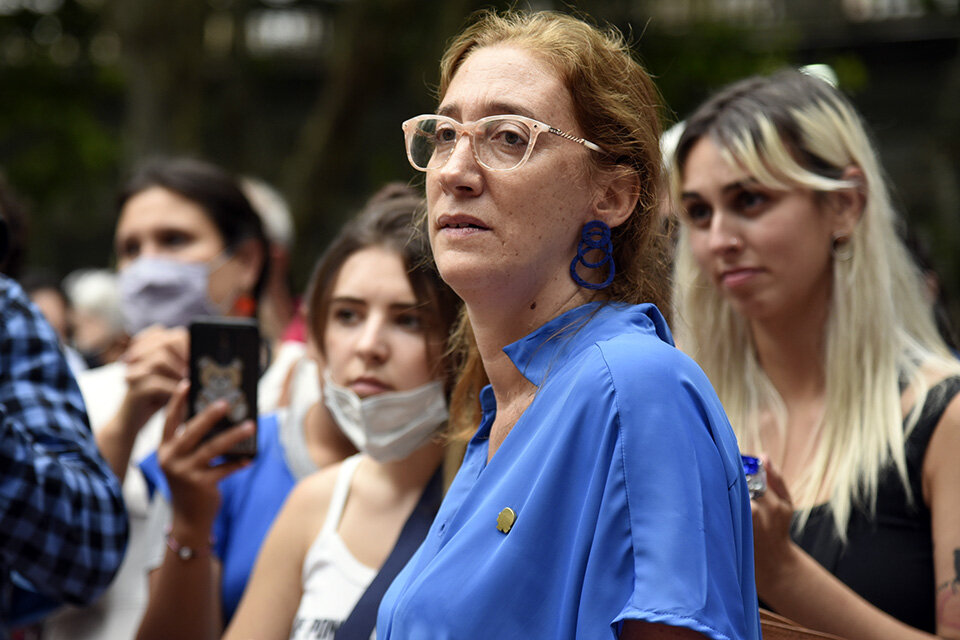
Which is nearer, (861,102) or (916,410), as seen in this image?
(916,410)

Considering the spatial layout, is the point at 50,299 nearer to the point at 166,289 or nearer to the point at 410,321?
the point at 166,289

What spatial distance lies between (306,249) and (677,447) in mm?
9377

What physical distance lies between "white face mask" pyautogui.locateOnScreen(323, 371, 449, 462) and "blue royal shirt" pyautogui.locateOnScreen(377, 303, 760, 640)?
3.88 feet

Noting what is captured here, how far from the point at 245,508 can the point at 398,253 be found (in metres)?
0.98

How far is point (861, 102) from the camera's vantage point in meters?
16.3

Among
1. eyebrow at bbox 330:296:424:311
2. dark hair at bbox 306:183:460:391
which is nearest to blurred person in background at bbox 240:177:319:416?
dark hair at bbox 306:183:460:391

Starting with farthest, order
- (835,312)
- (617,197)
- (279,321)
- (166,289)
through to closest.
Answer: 1. (279,321)
2. (166,289)
3. (835,312)
4. (617,197)

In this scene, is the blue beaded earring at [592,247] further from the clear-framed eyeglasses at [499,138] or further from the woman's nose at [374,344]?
the woman's nose at [374,344]

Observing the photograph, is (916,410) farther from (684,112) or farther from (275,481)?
(684,112)

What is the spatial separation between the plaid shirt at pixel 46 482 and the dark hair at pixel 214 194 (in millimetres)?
1576

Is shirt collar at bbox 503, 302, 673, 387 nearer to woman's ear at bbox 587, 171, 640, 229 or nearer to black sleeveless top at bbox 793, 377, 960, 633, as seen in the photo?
woman's ear at bbox 587, 171, 640, 229

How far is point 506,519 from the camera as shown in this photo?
5.43 ft

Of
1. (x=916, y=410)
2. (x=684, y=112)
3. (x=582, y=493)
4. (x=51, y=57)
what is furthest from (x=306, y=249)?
(x=582, y=493)

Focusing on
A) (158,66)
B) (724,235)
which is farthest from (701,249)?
(158,66)
